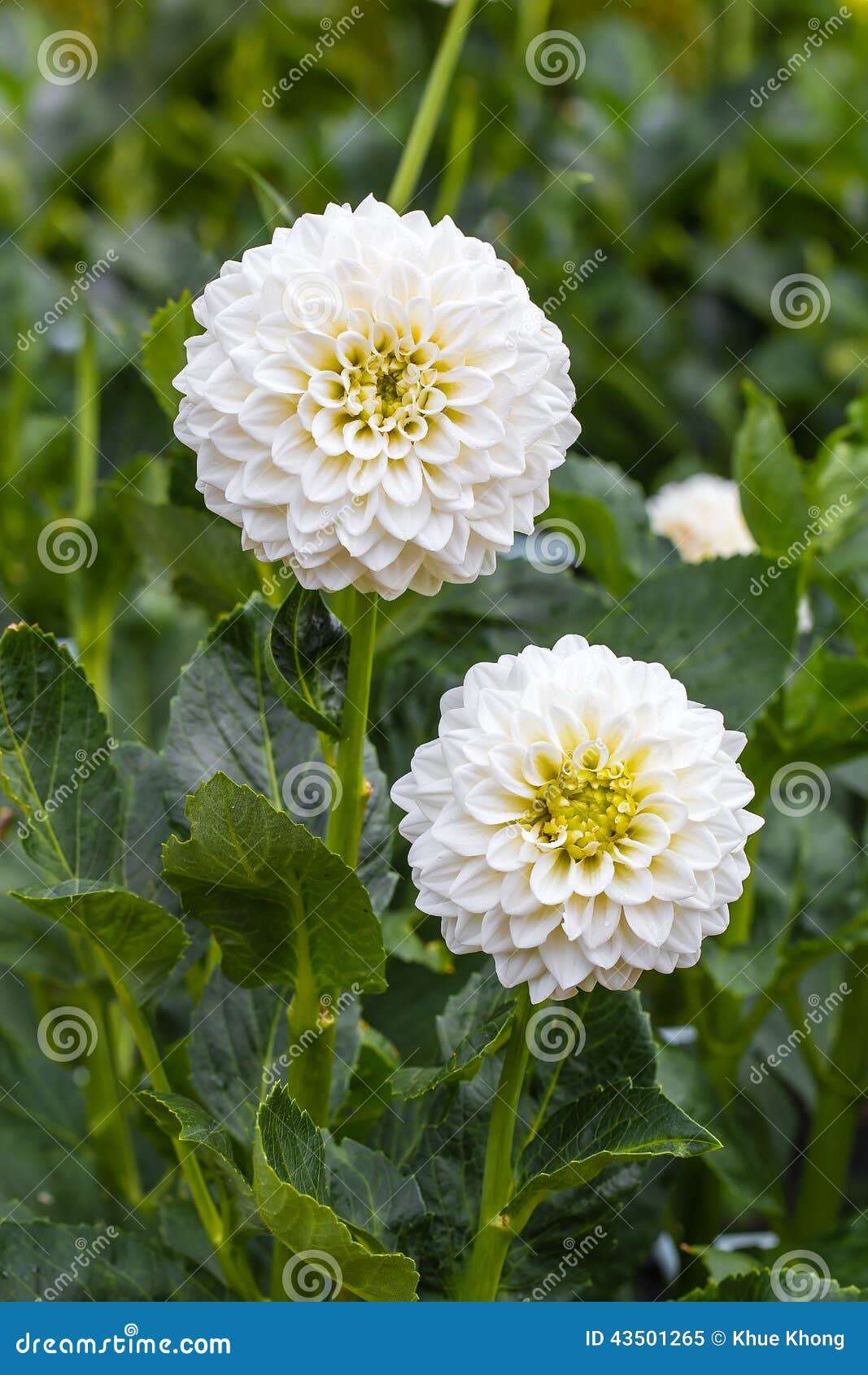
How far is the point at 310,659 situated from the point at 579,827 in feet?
A: 0.50

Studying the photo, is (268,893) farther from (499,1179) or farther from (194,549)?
(194,549)

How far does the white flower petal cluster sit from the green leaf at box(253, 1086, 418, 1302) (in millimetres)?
630

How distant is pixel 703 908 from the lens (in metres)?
0.53

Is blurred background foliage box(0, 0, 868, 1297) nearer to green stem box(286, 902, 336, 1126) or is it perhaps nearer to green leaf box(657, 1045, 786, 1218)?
green leaf box(657, 1045, 786, 1218)

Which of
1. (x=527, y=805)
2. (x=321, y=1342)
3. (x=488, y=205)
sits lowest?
(x=321, y=1342)

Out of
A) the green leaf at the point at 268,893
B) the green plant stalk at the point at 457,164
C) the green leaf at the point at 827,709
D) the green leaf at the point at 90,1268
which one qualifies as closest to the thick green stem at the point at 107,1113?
the green leaf at the point at 90,1268

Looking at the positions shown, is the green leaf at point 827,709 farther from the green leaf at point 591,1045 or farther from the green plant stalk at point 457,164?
the green plant stalk at point 457,164

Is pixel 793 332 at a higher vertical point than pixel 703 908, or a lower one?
higher

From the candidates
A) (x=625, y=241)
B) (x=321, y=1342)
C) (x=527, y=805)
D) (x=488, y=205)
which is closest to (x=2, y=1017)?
(x=321, y=1342)

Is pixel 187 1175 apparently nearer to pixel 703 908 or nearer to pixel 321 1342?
pixel 321 1342

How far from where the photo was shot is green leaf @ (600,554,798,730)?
81 cm

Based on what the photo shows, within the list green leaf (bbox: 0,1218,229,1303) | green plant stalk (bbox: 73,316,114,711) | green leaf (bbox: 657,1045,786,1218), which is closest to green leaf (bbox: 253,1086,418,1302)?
green leaf (bbox: 0,1218,229,1303)

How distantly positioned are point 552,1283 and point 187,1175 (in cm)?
19

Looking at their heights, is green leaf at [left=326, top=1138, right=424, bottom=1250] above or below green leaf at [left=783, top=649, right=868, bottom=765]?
below
